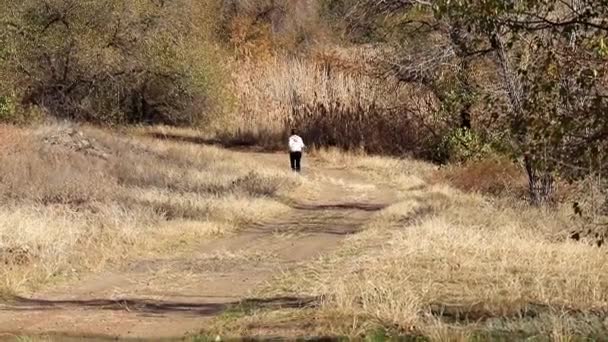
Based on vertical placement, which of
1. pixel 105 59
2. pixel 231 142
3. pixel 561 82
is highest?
pixel 105 59

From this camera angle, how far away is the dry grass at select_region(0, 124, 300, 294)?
12.3 m

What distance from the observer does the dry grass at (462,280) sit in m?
8.00

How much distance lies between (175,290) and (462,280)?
3617mm

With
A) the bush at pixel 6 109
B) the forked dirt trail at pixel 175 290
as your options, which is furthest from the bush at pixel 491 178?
the bush at pixel 6 109

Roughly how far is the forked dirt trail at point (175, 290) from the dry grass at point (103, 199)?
58cm

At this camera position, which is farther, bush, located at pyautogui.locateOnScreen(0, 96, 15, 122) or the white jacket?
bush, located at pyautogui.locateOnScreen(0, 96, 15, 122)

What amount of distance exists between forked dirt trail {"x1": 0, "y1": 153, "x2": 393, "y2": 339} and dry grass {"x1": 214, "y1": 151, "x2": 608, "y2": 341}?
0.61 metres

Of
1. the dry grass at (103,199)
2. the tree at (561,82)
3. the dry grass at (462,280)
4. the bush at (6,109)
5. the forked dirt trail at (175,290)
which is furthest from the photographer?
the bush at (6,109)

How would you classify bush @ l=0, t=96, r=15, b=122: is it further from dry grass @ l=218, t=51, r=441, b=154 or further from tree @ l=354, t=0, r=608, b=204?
tree @ l=354, t=0, r=608, b=204

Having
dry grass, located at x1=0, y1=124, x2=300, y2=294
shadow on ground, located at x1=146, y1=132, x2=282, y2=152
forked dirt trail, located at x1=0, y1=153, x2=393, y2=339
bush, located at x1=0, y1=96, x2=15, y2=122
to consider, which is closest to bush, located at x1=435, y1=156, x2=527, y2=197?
dry grass, located at x1=0, y1=124, x2=300, y2=294

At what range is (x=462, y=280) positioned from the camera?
34.7 feet

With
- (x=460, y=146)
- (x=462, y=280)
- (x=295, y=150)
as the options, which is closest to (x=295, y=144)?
(x=295, y=150)

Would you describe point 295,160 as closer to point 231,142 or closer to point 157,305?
point 231,142

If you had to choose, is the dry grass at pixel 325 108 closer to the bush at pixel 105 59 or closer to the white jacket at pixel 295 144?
the bush at pixel 105 59
